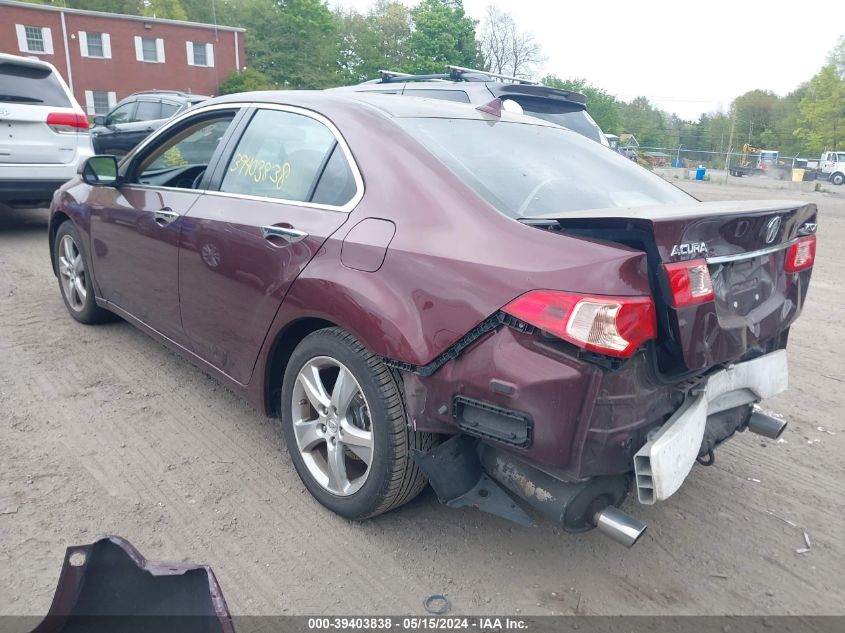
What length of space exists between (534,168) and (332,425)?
4.54 feet

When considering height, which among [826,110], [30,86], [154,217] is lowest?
[154,217]

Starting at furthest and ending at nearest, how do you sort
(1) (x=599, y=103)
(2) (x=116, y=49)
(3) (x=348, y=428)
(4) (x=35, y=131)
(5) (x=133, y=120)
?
(1) (x=599, y=103) → (2) (x=116, y=49) → (5) (x=133, y=120) → (4) (x=35, y=131) → (3) (x=348, y=428)

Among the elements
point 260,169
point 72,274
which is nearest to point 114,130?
point 72,274

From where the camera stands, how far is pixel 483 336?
2170 millimetres

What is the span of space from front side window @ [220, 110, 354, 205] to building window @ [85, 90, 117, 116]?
42.6 metres

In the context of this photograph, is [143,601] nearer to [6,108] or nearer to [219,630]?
[219,630]

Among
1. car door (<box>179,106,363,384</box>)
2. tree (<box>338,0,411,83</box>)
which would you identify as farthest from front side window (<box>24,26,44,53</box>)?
car door (<box>179,106,363,384</box>)

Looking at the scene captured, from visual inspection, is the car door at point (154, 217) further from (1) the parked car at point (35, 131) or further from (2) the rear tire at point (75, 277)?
(1) the parked car at point (35, 131)

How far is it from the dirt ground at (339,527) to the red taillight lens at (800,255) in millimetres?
1102

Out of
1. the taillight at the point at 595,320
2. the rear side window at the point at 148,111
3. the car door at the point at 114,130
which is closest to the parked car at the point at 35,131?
the rear side window at the point at 148,111

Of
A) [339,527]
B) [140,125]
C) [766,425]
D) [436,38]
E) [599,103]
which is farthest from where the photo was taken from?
[599,103]

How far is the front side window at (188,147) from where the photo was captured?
364 cm

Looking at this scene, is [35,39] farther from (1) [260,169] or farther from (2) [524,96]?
(1) [260,169]

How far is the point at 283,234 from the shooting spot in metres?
2.85
